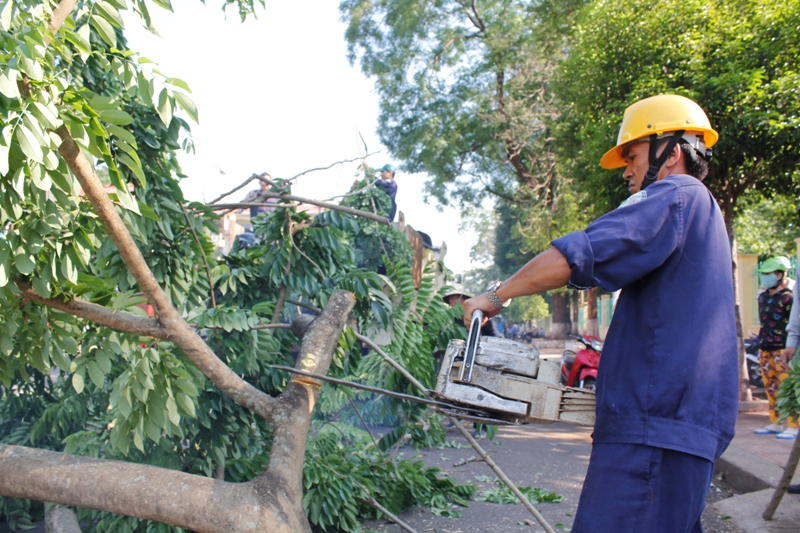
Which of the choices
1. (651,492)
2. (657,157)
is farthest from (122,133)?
(651,492)

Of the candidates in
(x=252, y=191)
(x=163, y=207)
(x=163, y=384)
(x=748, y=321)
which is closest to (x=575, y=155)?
(x=748, y=321)

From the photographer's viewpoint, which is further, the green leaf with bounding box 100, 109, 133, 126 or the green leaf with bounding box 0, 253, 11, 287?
the green leaf with bounding box 0, 253, 11, 287

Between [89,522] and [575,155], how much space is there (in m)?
9.69

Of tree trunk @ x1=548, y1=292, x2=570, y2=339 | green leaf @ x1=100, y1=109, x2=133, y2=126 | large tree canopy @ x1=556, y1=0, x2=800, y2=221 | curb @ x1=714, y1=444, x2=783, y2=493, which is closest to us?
green leaf @ x1=100, y1=109, x2=133, y2=126

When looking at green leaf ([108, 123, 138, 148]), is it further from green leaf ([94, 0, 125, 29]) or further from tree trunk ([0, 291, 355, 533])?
tree trunk ([0, 291, 355, 533])

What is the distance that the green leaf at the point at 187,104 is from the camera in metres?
2.35

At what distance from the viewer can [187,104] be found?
2352 mm

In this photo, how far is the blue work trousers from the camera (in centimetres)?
192

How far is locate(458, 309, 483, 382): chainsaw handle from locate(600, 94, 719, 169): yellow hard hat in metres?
0.82

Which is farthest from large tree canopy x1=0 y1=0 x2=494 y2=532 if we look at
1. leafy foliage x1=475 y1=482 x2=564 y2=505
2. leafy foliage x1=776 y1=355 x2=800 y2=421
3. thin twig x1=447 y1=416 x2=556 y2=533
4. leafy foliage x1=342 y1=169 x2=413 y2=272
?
leafy foliage x1=342 y1=169 x2=413 y2=272

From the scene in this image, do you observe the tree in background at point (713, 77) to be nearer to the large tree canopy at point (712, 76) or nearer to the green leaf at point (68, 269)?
the large tree canopy at point (712, 76)

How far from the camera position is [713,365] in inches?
77.5

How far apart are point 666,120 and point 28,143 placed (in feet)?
6.34

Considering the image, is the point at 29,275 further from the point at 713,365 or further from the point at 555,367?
the point at 713,365
